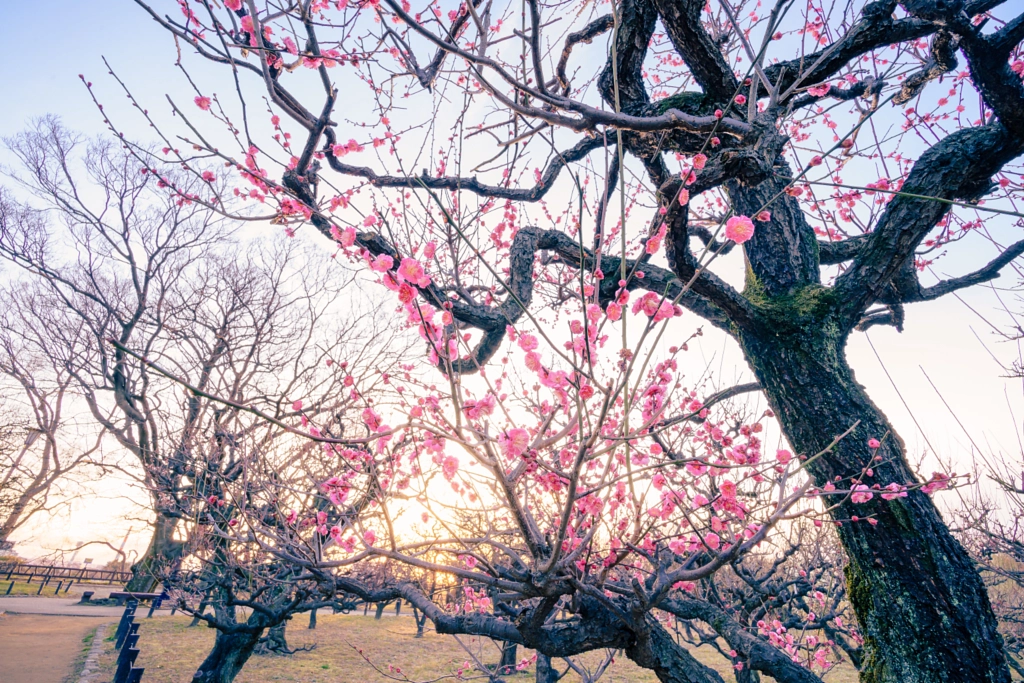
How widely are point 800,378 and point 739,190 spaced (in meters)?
1.53

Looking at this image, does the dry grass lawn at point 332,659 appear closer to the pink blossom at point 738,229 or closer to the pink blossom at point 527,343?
the pink blossom at point 527,343

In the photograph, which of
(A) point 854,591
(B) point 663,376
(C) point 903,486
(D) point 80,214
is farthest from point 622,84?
(D) point 80,214

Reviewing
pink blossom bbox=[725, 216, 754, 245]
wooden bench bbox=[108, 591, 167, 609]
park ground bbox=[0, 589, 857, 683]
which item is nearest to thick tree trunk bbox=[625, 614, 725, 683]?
pink blossom bbox=[725, 216, 754, 245]

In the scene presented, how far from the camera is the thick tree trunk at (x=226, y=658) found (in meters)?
6.65

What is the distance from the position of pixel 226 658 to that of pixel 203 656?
13.4ft

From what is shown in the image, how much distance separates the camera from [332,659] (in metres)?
11.3

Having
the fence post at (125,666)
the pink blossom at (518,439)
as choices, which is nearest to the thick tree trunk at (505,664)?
the pink blossom at (518,439)

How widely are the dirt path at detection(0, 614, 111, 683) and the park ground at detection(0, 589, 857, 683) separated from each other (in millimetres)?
11

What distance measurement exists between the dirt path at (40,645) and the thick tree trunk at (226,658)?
2077mm

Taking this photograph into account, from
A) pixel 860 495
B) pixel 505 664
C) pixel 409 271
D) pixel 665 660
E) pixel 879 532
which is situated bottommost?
pixel 505 664

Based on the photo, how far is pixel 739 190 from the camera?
3.55 m

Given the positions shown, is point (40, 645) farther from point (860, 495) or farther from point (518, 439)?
point (860, 495)

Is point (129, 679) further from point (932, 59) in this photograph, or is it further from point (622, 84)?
point (932, 59)

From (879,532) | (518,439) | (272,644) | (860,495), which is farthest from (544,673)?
(272,644)
